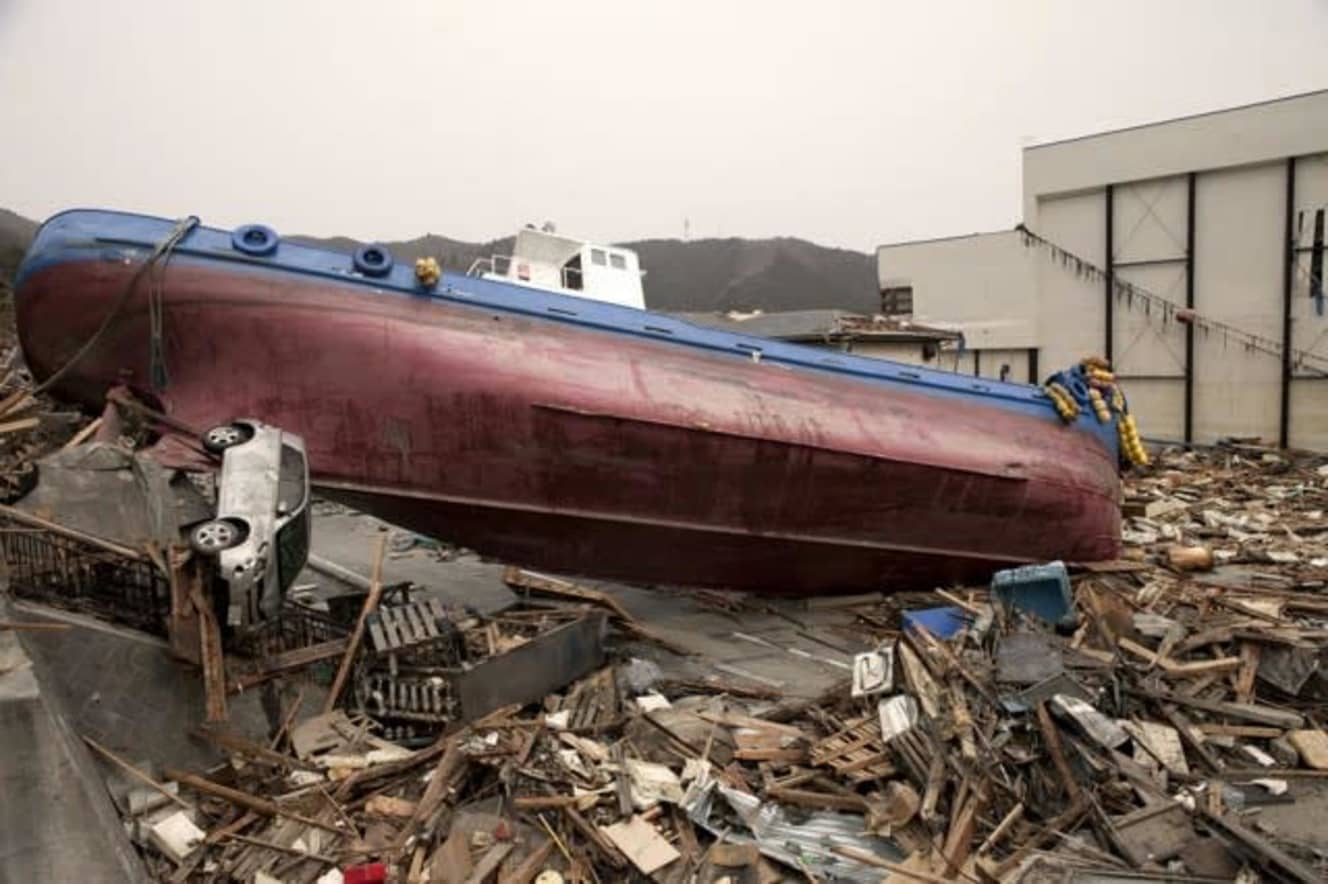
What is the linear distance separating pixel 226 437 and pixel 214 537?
1.37m

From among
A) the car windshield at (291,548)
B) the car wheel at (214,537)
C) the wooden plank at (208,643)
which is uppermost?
the car wheel at (214,537)

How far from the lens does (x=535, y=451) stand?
8.49m

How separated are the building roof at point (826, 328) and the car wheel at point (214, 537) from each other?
48.5 ft

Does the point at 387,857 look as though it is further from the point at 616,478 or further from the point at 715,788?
the point at 616,478

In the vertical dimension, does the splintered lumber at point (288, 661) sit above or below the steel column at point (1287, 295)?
below

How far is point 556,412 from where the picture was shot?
8477 millimetres

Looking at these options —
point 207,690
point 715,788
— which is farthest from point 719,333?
point 207,690

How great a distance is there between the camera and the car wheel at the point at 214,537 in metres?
5.62

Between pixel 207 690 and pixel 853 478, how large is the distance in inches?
263

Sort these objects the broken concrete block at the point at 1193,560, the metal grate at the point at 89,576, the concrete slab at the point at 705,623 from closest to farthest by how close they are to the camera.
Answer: the metal grate at the point at 89,576, the concrete slab at the point at 705,623, the broken concrete block at the point at 1193,560

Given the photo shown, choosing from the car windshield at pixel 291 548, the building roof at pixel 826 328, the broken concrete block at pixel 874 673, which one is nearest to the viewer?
the car windshield at pixel 291 548

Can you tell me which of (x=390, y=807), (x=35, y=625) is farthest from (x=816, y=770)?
(x=35, y=625)

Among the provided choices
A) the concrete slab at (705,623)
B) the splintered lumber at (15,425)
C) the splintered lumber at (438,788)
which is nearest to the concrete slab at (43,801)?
the splintered lumber at (438,788)

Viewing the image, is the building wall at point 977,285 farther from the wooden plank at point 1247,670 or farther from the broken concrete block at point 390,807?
the broken concrete block at point 390,807
